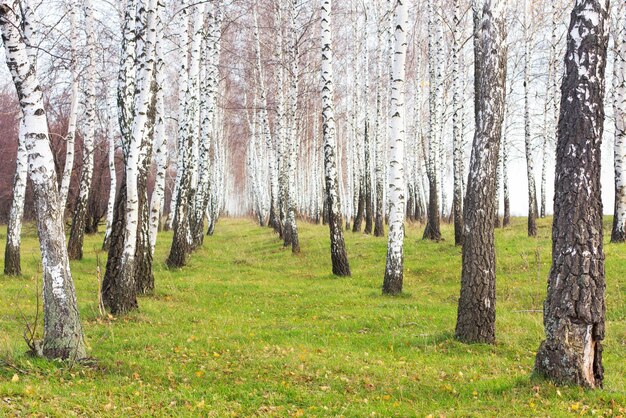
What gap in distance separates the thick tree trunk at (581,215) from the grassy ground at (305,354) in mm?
401

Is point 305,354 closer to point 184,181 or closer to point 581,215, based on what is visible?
point 581,215

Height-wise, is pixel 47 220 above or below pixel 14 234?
above

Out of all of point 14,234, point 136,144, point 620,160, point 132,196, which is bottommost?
point 14,234

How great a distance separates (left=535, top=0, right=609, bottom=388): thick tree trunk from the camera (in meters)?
5.87

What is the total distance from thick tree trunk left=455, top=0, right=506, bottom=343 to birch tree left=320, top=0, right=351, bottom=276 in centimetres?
677

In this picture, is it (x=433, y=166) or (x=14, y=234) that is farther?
(x=433, y=166)

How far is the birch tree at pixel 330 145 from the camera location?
14.8 metres

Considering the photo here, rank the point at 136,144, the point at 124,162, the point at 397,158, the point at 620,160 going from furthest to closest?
1. the point at 620,160
2. the point at 397,158
3. the point at 124,162
4. the point at 136,144

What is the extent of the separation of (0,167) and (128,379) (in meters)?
36.4

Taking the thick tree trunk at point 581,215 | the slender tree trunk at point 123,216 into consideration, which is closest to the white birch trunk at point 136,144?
the slender tree trunk at point 123,216

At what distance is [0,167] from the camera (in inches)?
1480

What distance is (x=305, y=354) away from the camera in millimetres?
7617

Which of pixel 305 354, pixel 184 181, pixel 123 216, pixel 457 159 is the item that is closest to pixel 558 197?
pixel 305 354

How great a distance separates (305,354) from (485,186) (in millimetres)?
3446
